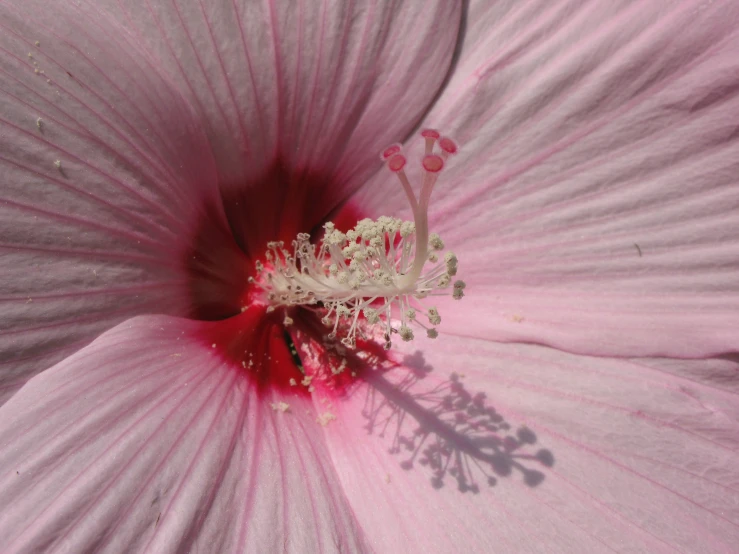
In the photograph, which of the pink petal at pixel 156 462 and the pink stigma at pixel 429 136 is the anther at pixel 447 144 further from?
the pink petal at pixel 156 462

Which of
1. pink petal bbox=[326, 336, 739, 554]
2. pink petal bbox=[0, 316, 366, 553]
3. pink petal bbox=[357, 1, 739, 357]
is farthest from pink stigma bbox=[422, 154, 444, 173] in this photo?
pink petal bbox=[0, 316, 366, 553]

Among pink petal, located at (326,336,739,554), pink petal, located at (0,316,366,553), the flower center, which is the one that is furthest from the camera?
the flower center

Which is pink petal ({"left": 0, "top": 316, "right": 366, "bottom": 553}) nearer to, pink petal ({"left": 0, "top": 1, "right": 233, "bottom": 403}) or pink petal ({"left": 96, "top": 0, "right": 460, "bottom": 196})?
pink petal ({"left": 0, "top": 1, "right": 233, "bottom": 403})

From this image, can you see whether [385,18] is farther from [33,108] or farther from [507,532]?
[507,532]

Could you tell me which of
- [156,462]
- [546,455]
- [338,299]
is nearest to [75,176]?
[156,462]

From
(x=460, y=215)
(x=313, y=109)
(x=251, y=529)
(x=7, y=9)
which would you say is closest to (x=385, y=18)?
(x=313, y=109)

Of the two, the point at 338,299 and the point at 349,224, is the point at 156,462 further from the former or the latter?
the point at 349,224
